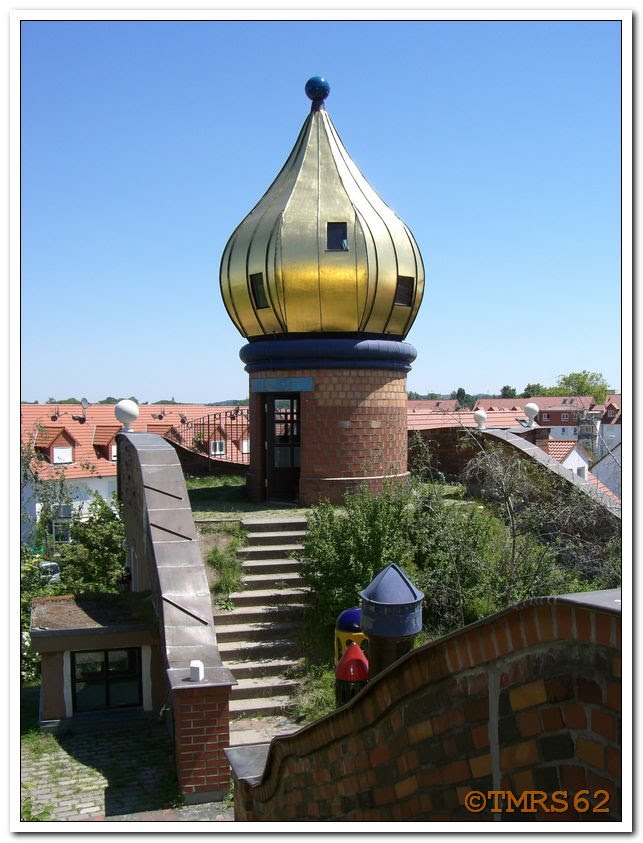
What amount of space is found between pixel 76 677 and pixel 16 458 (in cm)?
528

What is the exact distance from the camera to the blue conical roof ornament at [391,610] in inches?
199

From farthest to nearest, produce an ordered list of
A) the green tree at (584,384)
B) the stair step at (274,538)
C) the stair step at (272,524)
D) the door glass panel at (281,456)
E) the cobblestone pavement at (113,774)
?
the green tree at (584,384) < the door glass panel at (281,456) < the stair step at (272,524) < the stair step at (274,538) < the cobblestone pavement at (113,774)

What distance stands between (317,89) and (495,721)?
42.2ft

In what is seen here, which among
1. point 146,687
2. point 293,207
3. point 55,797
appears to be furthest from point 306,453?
point 55,797

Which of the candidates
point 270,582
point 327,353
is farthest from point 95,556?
point 327,353

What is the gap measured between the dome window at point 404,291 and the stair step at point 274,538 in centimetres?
424

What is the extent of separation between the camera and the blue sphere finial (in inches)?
540

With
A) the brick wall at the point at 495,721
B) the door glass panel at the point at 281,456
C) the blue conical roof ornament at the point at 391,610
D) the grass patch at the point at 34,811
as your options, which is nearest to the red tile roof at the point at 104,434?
the door glass panel at the point at 281,456

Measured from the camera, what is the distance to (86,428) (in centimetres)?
3534

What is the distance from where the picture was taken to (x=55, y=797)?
7.15 metres

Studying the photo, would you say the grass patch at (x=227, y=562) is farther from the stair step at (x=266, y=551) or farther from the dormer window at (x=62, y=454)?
the dormer window at (x=62, y=454)

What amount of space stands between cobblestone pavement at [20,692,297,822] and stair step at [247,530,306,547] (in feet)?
9.53

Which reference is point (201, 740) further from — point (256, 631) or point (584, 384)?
point (584, 384)
